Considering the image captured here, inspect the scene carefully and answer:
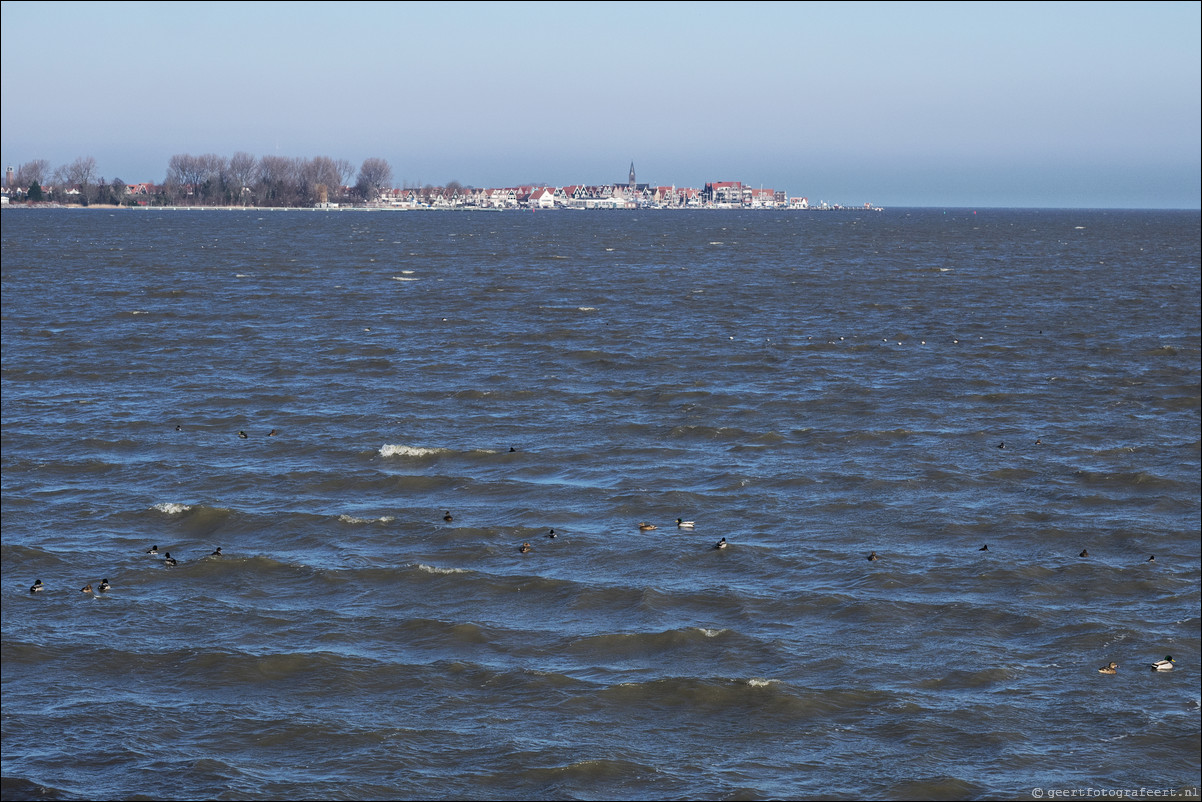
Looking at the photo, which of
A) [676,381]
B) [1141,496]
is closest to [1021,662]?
[1141,496]

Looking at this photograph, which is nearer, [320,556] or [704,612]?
[704,612]

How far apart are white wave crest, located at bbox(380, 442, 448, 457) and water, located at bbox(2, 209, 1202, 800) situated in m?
0.12

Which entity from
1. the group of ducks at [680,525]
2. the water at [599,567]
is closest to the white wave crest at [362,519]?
the water at [599,567]

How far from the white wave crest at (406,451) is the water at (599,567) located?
123 mm

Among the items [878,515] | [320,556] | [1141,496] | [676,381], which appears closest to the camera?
[320,556]

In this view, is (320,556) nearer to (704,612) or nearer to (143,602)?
(143,602)

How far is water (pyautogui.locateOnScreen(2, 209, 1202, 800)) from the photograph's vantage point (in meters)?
13.0

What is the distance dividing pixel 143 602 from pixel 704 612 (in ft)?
27.4

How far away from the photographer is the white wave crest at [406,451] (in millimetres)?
26177

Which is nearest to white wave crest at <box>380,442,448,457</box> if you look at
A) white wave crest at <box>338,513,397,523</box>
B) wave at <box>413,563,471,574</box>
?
white wave crest at <box>338,513,397,523</box>

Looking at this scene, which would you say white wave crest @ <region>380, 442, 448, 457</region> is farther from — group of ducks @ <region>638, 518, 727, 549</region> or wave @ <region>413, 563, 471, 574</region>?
wave @ <region>413, 563, 471, 574</region>

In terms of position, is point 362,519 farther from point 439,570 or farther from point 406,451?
point 406,451

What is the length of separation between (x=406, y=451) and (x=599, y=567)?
8757 mm

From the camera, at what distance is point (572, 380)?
35969mm
